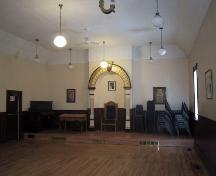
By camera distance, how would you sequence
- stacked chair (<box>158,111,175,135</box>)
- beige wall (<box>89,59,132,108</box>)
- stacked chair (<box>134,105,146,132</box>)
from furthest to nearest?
beige wall (<box>89,59,132,108</box>)
stacked chair (<box>134,105,146,132</box>)
stacked chair (<box>158,111,175,135</box>)

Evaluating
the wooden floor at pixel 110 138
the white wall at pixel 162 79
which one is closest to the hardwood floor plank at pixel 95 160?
the wooden floor at pixel 110 138

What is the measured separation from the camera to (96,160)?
245 inches

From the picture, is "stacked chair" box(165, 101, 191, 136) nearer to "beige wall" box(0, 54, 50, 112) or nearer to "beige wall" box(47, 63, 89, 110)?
"beige wall" box(47, 63, 89, 110)

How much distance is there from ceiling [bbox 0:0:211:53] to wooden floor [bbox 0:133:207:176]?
3135 mm

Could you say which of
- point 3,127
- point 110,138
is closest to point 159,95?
point 110,138

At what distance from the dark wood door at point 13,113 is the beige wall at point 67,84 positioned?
2.03 metres

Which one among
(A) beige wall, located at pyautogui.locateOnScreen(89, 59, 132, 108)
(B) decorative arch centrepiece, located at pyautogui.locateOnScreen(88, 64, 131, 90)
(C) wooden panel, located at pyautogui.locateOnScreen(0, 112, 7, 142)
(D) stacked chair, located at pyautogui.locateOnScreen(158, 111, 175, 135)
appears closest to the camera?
(C) wooden panel, located at pyautogui.locateOnScreen(0, 112, 7, 142)

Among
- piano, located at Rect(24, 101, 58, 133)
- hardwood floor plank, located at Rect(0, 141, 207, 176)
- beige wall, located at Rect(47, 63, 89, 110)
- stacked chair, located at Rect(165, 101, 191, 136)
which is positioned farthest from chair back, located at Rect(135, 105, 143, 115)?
piano, located at Rect(24, 101, 58, 133)

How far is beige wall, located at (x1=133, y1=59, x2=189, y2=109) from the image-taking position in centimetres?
987

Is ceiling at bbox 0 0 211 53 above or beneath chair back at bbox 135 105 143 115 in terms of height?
above

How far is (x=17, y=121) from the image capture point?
909 centimetres

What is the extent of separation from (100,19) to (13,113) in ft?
15.1

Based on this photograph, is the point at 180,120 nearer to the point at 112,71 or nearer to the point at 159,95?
the point at 159,95

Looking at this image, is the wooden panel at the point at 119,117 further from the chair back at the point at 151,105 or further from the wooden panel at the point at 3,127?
the wooden panel at the point at 3,127
